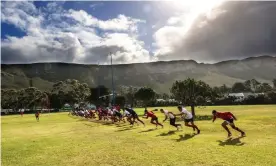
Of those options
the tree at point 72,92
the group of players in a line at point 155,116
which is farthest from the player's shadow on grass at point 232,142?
the tree at point 72,92

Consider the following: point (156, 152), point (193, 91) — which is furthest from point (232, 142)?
point (193, 91)

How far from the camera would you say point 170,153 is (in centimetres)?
1745

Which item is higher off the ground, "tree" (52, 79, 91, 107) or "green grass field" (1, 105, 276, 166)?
"tree" (52, 79, 91, 107)

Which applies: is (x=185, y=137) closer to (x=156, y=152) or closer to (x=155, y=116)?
(x=156, y=152)

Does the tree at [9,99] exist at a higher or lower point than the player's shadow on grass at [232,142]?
higher

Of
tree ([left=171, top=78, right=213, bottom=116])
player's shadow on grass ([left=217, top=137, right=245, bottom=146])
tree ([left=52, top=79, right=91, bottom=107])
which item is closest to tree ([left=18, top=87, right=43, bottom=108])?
tree ([left=52, top=79, right=91, bottom=107])

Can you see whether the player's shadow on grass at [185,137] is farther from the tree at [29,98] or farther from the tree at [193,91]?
the tree at [29,98]

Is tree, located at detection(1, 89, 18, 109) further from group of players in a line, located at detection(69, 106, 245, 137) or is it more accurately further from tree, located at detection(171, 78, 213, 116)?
tree, located at detection(171, 78, 213, 116)

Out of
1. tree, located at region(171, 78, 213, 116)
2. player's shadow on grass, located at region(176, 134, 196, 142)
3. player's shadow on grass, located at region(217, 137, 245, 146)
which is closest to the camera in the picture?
player's shadow on grass, located at region(217, 137, 245, 146)

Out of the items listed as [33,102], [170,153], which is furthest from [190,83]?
[33,102]

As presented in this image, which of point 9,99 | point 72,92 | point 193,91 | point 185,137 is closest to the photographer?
point 185,137

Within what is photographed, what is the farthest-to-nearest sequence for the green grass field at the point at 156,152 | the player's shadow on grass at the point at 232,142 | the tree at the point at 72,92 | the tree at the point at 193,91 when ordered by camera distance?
the tree at the point at 72,92 → the tree at the point at 193,91 → the player's shadow on grass at the point at 232,142 → the green grass field at the point at 156,152

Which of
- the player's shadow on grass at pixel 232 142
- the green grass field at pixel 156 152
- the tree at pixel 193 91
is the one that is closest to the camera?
the green grass field at pixel 156 152

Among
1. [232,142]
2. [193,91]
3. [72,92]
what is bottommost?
[232,142]
